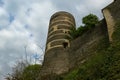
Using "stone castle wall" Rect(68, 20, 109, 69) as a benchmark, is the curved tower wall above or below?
above

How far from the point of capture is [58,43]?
22.8 metres

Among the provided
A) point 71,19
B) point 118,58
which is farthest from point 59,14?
point 118,58

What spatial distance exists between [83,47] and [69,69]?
1.89 metres

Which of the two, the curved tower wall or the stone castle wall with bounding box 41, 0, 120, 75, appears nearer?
the stone castle wall with bounding box 41, 0, 120, 75

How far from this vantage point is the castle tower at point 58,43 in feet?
69.0

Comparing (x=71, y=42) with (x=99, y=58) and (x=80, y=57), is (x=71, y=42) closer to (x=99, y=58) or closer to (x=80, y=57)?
(x=80, y=57)

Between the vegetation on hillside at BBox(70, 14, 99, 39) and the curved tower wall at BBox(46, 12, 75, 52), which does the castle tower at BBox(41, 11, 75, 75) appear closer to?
the curved tower wall at BBox(46, 12, 75, 52)

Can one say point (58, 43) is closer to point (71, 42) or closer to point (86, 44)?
point (71, 42)

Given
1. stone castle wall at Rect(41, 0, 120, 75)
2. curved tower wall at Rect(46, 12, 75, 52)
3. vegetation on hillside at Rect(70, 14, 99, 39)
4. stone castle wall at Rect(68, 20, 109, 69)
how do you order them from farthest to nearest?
curved tower wall at Rect(46, 12, 75, 52), vegetation on hillside at Rect(70, 14, 99, 39), stone castle wall at Rect(68, 20, 109, 69), stone castle wall at Rect(41, 0, 120, 75)

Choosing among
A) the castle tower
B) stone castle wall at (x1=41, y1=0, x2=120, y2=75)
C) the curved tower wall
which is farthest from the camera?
the curved tower wall

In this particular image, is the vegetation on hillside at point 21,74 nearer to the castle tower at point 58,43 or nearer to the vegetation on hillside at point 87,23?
the castle tower at point 58,43

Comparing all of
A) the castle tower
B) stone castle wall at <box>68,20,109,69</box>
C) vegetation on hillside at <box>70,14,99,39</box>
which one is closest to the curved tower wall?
the castle tower

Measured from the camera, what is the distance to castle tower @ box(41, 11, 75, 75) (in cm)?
2103

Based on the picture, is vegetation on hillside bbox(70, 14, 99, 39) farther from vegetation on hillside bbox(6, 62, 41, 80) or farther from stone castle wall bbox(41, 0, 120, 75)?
vegetation on hillside bbox(6, 62, 41, 80)
